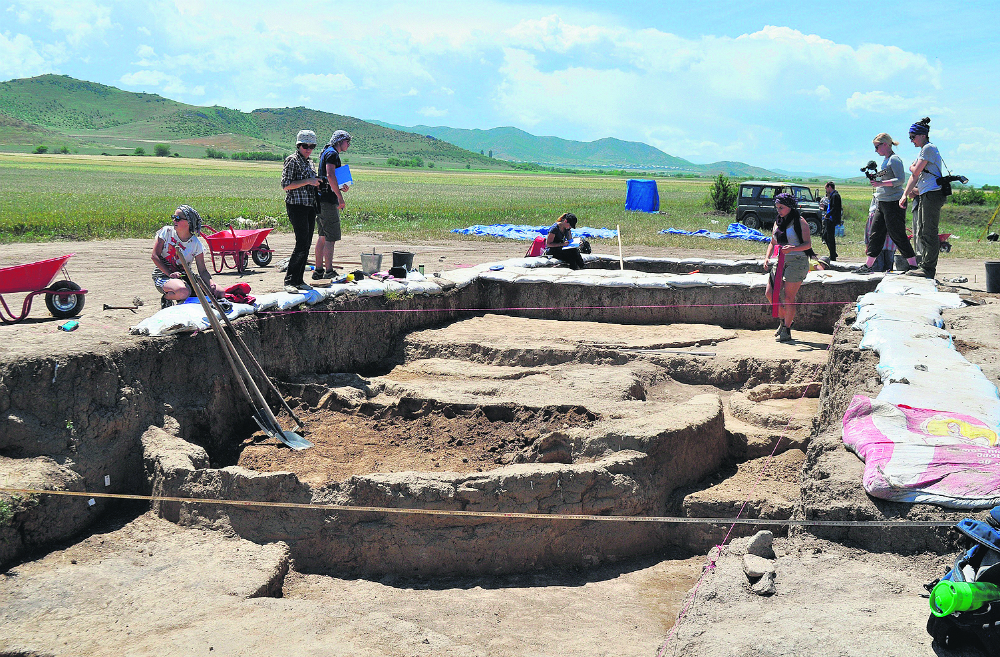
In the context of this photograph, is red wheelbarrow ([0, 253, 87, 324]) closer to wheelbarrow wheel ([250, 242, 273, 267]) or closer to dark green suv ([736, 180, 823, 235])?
wheelbarrow wheel ([250, 242, 273, 267])

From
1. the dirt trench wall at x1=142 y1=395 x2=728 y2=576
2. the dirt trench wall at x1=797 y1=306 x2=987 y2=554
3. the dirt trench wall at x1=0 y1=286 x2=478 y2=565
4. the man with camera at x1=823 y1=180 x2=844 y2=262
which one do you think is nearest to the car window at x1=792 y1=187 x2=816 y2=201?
the man with camera at x1=823 y1=180 x2=844 y2=262

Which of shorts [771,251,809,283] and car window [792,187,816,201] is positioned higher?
car window [792,187,816,201]

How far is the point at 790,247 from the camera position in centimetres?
834

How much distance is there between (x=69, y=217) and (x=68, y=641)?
16.5 m

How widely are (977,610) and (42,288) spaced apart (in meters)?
7.10

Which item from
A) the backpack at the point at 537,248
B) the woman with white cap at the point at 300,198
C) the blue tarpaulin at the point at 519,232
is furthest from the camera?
the blue tarpaulin at the point at 519,232

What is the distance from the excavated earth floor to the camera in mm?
3535

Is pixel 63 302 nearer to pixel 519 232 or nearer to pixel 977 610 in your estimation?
pixel 977 610

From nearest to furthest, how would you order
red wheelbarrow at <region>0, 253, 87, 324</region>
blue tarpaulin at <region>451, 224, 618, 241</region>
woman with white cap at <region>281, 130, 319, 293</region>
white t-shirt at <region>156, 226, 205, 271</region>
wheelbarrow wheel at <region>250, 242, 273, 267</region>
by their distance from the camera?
red wheelbarrow at <region>0, 253, 87, 324</region> < white t-shirt at <region>156, 226, 205, 271</region> < woman with white cap at <region>281, 130, 319, 293</region> < wheelbarrow wheel at <region>250, 242, 273, 267</region> < blue tarpaulin at <region>451, 224, 618, 241</region>

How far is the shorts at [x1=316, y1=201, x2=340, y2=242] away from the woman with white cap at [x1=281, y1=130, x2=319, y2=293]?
55cm

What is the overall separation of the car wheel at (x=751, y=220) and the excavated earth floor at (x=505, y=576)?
14.4m

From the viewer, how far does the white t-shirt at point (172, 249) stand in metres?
7.42

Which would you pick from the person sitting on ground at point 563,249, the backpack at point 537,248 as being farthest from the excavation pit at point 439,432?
the backpack at point 537,248

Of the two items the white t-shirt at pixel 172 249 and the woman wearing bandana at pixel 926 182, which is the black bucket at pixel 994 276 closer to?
the woman wearing bandana at pixel 926 182
